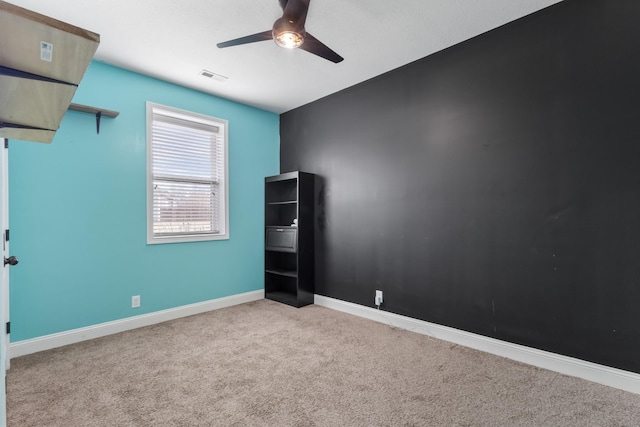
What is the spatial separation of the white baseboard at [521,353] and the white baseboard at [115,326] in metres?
1.69

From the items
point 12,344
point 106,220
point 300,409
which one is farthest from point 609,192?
point 12,344

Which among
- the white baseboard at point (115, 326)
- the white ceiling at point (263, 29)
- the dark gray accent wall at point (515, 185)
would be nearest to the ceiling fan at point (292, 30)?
the white ceiling at point (263, 29)

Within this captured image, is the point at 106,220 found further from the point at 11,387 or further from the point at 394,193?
the point at 394,193

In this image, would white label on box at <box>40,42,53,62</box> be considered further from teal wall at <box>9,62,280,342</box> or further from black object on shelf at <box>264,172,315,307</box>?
black object on shelf at <box>264,172,315,307</box>

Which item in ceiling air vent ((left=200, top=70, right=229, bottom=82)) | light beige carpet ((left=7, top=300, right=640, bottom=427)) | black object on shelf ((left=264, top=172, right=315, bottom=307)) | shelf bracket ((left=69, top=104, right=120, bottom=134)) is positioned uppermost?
ceiling air vent ((left=200, top=70, right=229, bottom=82))

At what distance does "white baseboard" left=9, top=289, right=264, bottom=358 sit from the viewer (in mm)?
2582

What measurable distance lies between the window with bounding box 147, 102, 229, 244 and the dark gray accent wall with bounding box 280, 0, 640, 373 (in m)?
1.66

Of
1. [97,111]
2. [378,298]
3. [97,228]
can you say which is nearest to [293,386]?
[378,298]

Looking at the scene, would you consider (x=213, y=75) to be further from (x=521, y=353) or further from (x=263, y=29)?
(x=521, y=353)

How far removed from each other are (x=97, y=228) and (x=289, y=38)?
8.05ft

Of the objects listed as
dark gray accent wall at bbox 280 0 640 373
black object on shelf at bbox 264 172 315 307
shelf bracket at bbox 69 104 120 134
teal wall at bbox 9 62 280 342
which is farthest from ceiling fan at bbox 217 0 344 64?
black object on shelf at bbox 264 172 315 307

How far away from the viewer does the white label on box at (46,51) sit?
1.79 ft

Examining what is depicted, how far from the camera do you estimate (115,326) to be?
302 cm

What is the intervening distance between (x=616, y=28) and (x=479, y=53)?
0.85 meters
